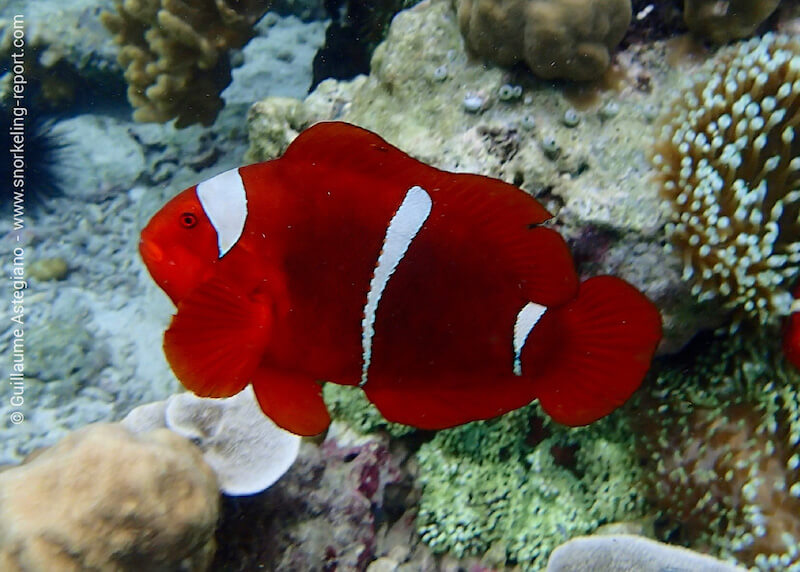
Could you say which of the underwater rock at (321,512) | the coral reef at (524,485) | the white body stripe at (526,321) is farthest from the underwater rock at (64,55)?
the white body stripe at (526,321)

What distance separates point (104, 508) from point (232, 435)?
555mm

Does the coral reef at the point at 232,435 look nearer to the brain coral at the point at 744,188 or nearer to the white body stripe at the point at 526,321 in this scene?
the white body stripe at the point at 526,321

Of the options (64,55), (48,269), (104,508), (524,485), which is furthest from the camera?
(64,55)

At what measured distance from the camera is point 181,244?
1239mm

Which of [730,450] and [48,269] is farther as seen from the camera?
[48,269]

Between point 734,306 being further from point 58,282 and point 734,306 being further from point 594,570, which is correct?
point 58,282

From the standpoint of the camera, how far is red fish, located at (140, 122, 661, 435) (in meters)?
1.25

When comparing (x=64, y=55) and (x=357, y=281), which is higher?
(x=357, y=281)

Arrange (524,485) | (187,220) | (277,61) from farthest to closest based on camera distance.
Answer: (277,61), (524,485), (187,220)

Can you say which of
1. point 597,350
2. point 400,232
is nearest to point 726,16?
point 597,350

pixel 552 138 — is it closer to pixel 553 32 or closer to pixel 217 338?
pixel 553 32

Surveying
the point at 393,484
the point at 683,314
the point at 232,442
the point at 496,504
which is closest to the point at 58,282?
the point at 232,442

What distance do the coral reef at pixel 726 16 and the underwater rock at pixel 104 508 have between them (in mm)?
2361

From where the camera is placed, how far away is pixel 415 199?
4.25 ft
